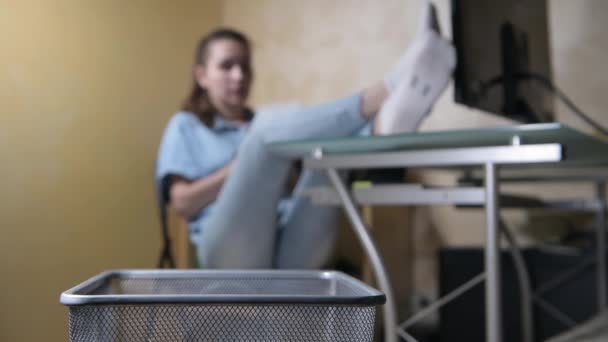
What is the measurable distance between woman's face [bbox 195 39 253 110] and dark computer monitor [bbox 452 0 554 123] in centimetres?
55

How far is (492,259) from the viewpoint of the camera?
93 cm

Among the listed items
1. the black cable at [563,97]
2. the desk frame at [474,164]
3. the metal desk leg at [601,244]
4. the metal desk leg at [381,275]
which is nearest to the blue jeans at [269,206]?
the desk frame at [474,164]

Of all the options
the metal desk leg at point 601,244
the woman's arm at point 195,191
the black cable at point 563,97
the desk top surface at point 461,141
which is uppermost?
the black cable at point 563,97

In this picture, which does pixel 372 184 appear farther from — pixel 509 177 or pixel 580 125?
pixel 580 125

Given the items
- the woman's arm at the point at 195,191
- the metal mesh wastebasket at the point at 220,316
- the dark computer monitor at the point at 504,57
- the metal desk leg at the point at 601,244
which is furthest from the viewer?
the metal desk leg at the point at 601,244

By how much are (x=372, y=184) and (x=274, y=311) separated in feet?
1.95

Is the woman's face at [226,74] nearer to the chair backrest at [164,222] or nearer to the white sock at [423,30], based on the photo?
the chair backrest at [164,222]

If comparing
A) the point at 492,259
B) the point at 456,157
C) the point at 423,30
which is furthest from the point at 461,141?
the point at 423,30

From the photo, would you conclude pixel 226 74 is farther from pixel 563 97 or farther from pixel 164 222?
pixel 563 97

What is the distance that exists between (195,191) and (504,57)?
777mm

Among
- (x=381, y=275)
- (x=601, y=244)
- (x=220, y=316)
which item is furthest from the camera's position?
(x=601, y=244)

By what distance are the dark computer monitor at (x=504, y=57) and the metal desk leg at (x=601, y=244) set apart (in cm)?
26

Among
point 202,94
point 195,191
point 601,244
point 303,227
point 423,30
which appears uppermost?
point 423,30

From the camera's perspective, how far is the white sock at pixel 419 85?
1216 millimetres
